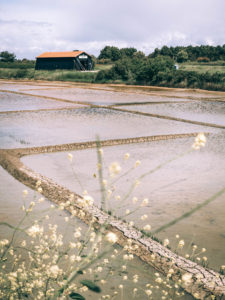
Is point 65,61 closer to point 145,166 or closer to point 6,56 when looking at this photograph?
point 6,56

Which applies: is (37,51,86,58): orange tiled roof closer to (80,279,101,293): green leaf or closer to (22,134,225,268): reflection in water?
(22,134,225,268): reflection in water

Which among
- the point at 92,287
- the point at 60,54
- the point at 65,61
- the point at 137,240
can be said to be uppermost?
the point at 60,54

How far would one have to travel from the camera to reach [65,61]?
43.2 metres

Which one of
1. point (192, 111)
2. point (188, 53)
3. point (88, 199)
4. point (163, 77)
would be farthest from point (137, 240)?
point (188, 53)

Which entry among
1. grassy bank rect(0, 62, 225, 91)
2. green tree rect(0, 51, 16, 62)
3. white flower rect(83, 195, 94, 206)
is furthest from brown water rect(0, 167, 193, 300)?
green tree rect(0, 51, 16, 62)

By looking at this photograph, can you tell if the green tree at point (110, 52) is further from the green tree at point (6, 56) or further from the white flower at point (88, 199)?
the white flower at point (88, 199)

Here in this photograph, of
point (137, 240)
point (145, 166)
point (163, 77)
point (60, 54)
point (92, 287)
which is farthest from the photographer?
point (60, 54)

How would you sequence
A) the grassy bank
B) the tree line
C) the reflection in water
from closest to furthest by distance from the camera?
the reflection in water, the grassy bank, the tree line

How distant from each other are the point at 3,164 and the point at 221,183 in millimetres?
2268

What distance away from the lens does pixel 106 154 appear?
14.4 ft

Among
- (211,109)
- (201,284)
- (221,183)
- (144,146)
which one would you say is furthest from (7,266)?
(211,109)

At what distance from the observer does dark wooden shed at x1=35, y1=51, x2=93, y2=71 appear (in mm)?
42469

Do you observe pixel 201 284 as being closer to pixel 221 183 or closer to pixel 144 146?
pixel 221 183

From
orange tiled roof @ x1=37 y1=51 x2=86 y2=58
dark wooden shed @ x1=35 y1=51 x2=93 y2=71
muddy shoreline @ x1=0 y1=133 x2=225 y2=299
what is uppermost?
orange tiled roof @ x1=37 y1=51 x2=86 y2=58
